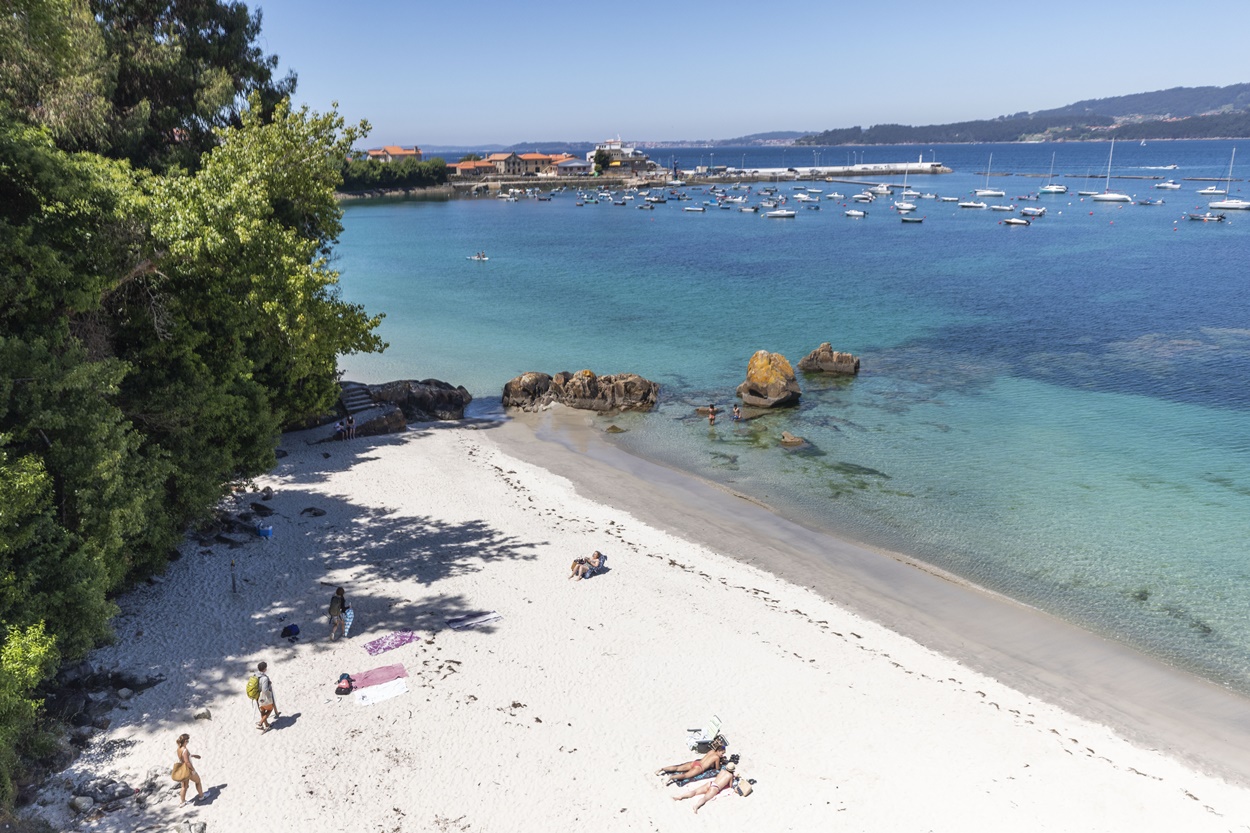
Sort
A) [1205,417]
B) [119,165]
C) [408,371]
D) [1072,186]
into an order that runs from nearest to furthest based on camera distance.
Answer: [119,165] < [1205,417] < [408,371] < [1072,186]

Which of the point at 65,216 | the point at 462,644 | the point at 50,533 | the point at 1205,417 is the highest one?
the point at 65,216

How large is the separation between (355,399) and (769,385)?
20.7 metres

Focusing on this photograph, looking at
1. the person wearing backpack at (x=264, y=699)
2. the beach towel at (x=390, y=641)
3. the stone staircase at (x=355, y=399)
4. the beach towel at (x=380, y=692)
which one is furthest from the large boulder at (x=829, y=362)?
the person wearing backpack at (x=264, y=699)

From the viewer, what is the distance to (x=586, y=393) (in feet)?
131

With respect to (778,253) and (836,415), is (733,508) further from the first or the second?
(778,253)

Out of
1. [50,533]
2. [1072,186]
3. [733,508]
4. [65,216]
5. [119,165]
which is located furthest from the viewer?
[1072,186]

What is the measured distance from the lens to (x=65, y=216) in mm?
15320

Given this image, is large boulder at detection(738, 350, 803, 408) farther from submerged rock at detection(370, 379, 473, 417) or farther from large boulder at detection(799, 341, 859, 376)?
submerged rock at detection(370, 379, 473, 417)

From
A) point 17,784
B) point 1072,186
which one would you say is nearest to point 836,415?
point 17,784

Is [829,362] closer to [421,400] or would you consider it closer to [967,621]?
[421,400]

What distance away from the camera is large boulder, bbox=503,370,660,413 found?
3950cm

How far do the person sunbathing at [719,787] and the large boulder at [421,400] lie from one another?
1061 inches

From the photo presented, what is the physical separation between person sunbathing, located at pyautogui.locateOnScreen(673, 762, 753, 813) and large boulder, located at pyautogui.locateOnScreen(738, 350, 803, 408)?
2614 cm

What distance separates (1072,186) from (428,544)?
192525mm
